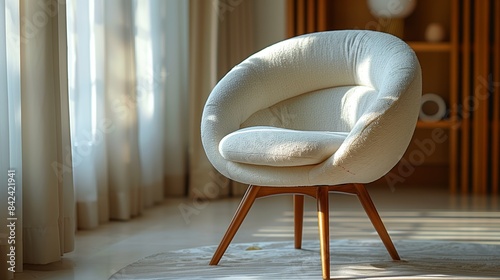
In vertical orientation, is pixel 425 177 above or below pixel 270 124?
below

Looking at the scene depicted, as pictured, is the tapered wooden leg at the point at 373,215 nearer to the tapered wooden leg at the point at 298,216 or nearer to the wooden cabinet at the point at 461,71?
the tapered wooden leg at the point at 298,216

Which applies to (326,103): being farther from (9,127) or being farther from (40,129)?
(9,127)

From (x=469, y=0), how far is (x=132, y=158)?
7.15ft

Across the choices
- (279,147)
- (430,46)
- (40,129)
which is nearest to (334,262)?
(279,147)

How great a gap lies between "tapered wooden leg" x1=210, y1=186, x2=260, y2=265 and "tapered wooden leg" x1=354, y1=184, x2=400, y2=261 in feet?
1.16

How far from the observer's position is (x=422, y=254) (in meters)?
3.17

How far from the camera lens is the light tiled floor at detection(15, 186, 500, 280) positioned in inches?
126

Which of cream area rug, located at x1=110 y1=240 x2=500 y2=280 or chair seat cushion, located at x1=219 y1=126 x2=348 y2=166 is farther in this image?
cream area rug, located at x1=110 y1=240 x2=500 y2=280

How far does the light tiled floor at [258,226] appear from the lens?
3191 millimetres

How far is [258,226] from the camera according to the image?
3912mm

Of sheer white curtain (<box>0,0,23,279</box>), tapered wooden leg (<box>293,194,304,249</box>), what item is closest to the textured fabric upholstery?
tapered wooden leg (<box>293,194,304,249</box>)

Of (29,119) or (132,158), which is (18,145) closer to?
(29,119)

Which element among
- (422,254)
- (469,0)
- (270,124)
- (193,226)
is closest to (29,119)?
(270,124)

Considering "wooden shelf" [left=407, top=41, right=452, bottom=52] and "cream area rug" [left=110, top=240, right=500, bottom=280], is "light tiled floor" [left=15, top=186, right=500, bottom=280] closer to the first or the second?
"cream area rug" [left=110, top=240, right=500, bottom=280]
